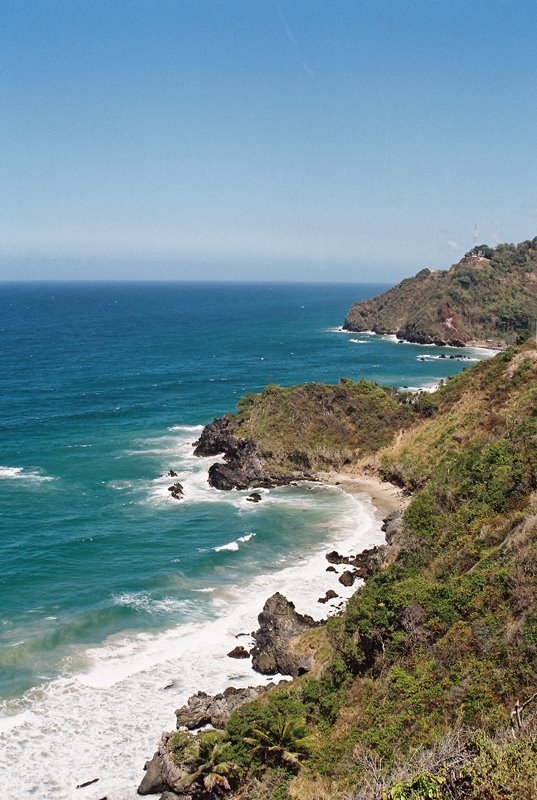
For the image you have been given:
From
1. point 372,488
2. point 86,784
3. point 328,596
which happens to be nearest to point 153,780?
point 86,784

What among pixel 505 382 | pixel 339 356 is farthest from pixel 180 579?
pixel 339 356

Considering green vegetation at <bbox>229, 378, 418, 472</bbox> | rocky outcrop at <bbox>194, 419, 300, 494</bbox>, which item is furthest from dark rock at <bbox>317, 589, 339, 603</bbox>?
green vegetation at <bbox>229, 378, 418, 472</bbox>

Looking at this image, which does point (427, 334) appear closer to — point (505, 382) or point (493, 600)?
point (505, 382)

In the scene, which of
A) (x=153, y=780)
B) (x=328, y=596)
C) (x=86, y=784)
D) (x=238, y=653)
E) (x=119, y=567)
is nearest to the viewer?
(x=153, y=780)

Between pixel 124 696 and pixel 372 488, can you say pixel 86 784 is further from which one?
pixel 372 488

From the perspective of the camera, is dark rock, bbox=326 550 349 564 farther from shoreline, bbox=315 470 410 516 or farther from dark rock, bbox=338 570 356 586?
shoreline, bbox=315 470 410 516

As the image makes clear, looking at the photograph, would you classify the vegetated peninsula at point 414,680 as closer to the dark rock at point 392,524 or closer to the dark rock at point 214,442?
the dark rock at point 392,524
